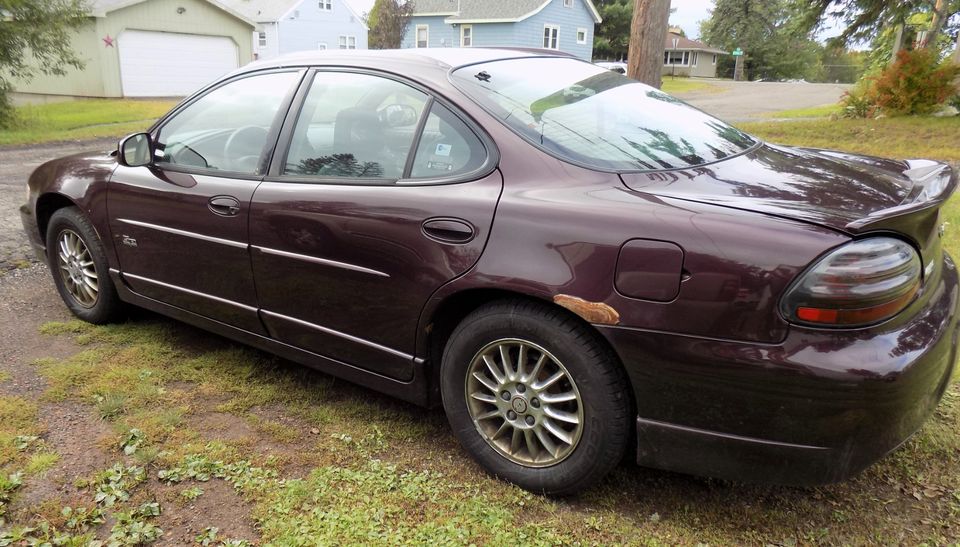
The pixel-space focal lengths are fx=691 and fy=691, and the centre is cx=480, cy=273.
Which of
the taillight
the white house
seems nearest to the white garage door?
the white house

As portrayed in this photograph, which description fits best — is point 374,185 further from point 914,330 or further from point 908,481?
point 908,481

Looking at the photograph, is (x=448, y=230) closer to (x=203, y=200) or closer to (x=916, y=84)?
(x=203, y=200)

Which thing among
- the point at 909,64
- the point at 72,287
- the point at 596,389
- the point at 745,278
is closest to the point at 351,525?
the point at 596,389

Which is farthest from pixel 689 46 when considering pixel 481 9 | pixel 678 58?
pixel 481 9

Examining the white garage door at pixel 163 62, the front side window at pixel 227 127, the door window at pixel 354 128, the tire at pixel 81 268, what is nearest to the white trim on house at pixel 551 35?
the white garage door at pixel 163 62

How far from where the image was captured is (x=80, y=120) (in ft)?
60.3

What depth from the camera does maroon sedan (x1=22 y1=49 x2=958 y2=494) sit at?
207cm

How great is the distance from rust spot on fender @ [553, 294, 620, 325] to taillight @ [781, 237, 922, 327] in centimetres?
51

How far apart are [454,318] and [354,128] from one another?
0.98 m

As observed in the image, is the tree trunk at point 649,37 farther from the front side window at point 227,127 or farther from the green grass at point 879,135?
the green grass at point 879,135

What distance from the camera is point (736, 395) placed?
7.00ft

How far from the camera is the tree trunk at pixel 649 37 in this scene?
7.51 m

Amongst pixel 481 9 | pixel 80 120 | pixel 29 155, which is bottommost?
pixel 29 155

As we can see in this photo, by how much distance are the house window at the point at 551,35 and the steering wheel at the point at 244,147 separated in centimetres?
3693
